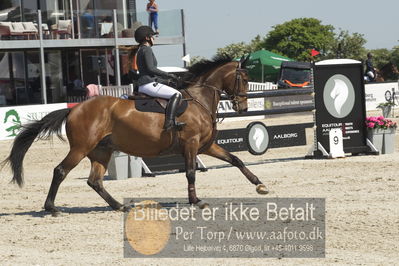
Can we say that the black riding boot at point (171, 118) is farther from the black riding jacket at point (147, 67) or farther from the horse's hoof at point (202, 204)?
the horse's hoof at point (202, 204)

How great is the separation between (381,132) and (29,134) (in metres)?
8.66

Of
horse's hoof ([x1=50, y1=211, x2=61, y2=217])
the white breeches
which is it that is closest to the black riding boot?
the white breeches

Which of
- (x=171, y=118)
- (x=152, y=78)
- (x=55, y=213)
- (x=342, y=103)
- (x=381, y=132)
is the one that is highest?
(x=152, y=78)

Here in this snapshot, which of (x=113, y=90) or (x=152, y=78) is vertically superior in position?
(x=152, y=78)

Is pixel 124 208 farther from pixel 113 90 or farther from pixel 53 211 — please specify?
pixel 113 90

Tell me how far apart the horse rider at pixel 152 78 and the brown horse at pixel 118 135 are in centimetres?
15

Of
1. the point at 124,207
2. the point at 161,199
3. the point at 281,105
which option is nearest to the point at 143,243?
the point at 124,207

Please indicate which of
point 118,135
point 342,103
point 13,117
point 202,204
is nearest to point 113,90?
point 13,117

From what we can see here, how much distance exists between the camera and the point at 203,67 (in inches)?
464

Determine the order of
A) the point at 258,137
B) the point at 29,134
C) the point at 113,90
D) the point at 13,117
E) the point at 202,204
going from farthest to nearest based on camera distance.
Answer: the point at 113,90 → the point at 13,117 → the point at 258,137 → the point at 29,134 → the point at 202,204

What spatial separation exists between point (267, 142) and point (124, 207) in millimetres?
6552

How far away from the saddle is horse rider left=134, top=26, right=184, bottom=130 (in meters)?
0.06

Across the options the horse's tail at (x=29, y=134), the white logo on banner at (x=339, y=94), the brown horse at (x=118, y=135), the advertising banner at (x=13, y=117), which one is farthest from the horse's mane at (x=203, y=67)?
the advertising banner at (x=13, y=117)

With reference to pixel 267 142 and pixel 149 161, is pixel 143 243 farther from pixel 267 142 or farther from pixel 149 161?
pixel 267 142
